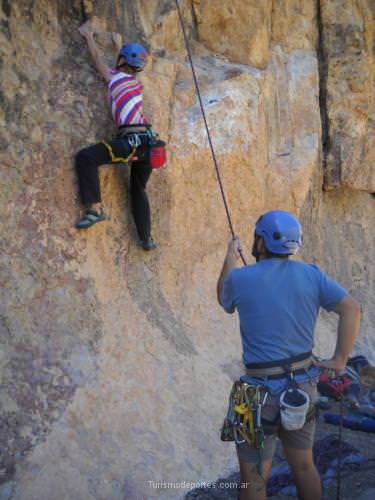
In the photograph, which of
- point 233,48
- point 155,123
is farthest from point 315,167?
point 155,123

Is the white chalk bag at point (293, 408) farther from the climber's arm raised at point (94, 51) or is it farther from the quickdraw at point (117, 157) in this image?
the climber's arm raised at point (94, 51)

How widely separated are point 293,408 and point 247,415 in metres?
0.25

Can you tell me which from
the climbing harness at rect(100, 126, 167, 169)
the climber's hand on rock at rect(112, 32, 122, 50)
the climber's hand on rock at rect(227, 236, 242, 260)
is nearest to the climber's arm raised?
the climber's hand on rock at rect(112, 32, 122, 50)

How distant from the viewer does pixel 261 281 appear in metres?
3.31

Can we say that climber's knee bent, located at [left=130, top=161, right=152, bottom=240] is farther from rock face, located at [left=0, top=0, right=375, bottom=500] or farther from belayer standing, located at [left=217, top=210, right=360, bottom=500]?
belayer standing, located at [left=217, top=210, right=360, bottom=500]

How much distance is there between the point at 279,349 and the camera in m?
3.30

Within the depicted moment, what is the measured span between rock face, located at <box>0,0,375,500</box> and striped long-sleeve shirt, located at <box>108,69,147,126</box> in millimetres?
236

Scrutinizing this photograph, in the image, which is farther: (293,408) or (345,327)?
(345,327)

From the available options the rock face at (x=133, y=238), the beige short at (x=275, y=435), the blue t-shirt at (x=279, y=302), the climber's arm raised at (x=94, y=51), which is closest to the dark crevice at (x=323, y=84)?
the rock face at (x=133, y=238)

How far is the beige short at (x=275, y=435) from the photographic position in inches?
131

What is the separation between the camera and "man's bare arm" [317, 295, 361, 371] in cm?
329

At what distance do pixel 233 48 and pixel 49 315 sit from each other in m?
3.78

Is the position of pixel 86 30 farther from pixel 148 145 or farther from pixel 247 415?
pixel 247 415

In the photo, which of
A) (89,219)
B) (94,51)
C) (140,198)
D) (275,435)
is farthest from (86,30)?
(275,435)
